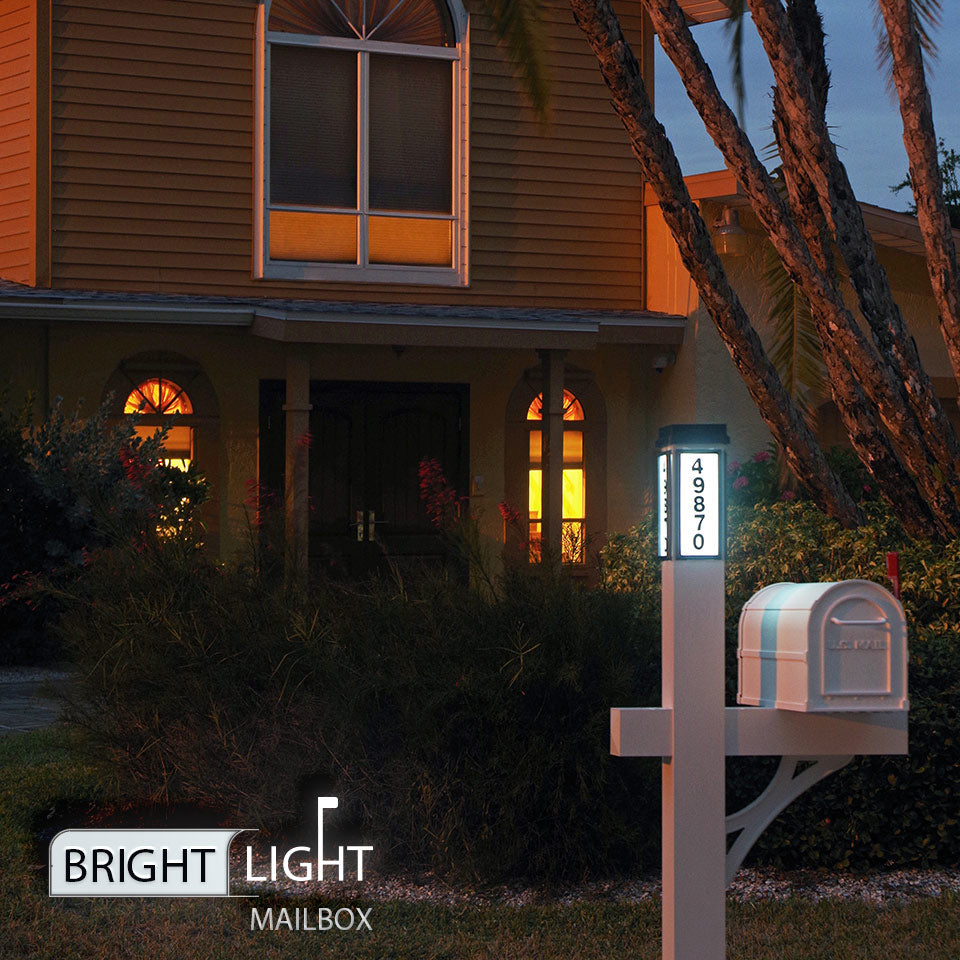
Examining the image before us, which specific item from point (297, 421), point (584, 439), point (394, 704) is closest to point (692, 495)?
point (394, 704)

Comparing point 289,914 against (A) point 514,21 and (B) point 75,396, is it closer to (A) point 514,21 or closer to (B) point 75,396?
(A) point 514,21

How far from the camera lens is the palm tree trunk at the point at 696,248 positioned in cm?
714

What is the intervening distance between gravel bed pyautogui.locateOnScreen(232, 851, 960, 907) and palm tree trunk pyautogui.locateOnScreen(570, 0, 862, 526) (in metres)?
2.72

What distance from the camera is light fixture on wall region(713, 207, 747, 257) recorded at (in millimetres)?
12727

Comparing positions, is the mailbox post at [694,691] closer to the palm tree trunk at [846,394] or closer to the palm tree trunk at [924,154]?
the palm tree trunk at [846,394]

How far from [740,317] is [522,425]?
6.76m

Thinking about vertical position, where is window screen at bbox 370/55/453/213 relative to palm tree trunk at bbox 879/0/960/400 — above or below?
above

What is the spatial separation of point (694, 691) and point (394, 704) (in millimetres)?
2163

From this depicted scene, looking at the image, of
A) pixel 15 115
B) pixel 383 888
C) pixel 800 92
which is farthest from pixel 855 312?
pixel 383 888

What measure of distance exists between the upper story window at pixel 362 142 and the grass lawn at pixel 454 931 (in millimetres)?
9032

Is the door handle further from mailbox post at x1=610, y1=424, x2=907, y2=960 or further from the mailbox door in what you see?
the mailbox door

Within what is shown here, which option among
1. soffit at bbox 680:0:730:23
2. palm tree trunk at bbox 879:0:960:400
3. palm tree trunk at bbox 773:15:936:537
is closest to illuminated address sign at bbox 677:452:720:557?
palm tree trunk at bbox 773:15:936:537

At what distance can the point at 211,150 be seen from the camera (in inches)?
508

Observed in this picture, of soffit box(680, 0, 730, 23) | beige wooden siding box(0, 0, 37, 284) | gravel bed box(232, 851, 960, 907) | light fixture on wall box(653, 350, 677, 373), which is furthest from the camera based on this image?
soffit box(680, 0, 730, 23)
